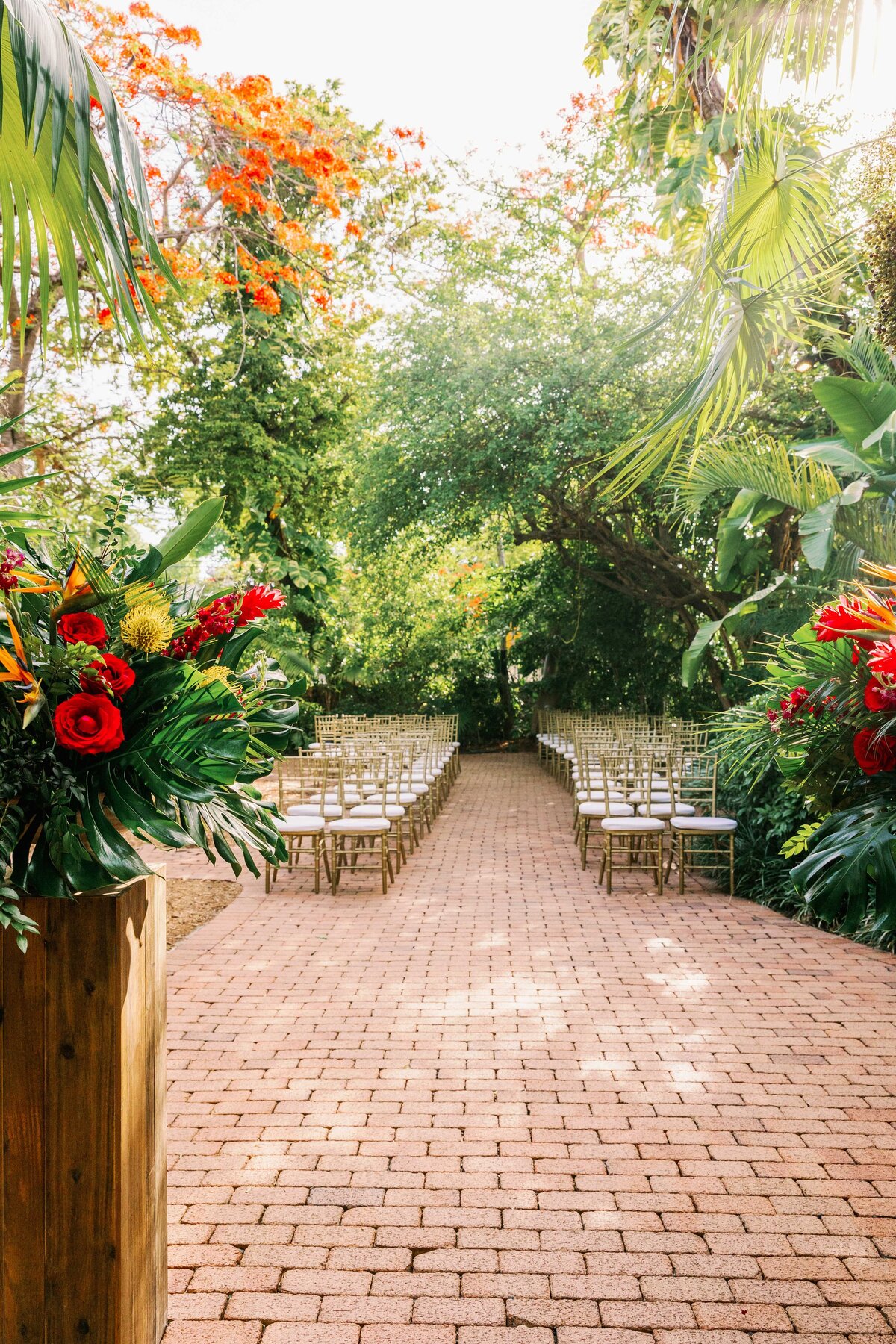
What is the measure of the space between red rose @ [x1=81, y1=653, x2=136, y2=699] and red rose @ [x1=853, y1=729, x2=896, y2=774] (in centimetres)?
201

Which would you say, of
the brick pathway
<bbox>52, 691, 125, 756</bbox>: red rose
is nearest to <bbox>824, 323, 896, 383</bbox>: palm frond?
the brick pathway

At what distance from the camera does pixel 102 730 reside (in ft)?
6.66

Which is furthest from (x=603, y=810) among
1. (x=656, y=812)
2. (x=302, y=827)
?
(x=302, y=827)

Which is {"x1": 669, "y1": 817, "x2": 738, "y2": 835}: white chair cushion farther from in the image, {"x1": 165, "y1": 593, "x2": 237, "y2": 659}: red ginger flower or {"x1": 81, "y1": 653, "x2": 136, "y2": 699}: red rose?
{"x1": 81, "y1": 653, "x2": 136, "y2": 699}: red rose

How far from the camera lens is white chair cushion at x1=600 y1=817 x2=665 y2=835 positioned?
7949 millimetres

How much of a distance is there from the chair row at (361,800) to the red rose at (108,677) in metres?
3.26

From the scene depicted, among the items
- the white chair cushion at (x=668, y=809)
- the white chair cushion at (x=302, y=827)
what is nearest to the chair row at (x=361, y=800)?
the white chair cushion at (x=302, y=827)

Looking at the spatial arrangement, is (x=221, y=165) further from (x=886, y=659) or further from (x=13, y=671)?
(x=886, y=659)

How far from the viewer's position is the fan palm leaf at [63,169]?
1635 millimetres

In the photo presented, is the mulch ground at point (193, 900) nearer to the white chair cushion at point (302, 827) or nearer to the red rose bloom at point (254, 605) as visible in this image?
the white chair cushion at point (302, 827)

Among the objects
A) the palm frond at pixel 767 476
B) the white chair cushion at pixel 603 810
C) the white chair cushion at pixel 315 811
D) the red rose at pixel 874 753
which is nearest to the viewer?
the red rose at pixel 874 753

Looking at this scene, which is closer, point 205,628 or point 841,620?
point 205,628

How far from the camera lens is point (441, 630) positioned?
76.2 feet

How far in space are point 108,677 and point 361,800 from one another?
6995 millimetres
